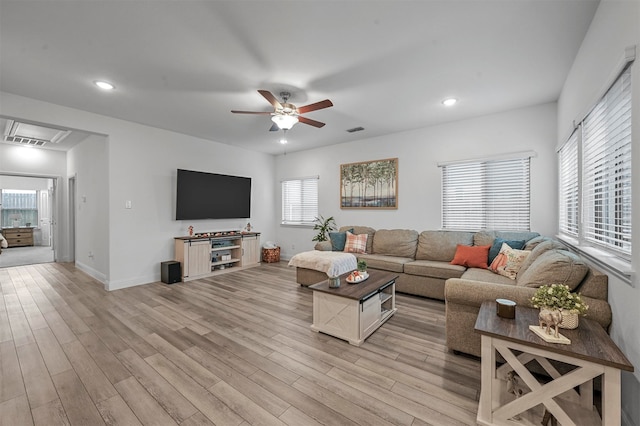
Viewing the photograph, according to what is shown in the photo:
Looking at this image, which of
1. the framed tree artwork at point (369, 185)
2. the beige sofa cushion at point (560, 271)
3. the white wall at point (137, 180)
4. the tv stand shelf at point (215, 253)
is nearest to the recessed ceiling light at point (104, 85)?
the white wall at point (137, 180)

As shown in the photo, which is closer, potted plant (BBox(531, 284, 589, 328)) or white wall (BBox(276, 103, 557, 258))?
potted plant (BBox(531, 284, 589, 328))

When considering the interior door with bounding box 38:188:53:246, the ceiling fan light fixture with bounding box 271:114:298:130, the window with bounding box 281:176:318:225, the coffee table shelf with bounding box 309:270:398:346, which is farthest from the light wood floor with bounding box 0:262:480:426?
the interior door with bounding box 38:188:53:246

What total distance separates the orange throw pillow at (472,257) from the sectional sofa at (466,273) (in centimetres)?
8

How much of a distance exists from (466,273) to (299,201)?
13.7ft

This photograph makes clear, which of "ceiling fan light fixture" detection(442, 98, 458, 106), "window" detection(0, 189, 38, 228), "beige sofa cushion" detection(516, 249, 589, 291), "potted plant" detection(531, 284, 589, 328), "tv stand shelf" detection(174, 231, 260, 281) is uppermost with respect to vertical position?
"ceiling fan light fixture" detection(442, 98, 458, 106)

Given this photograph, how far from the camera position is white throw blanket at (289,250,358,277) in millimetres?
3912

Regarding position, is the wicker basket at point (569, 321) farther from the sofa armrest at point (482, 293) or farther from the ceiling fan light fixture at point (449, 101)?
the ceiling fan light fixture at point (449, 101)

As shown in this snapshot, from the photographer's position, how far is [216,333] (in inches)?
107

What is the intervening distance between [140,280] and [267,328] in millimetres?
3014

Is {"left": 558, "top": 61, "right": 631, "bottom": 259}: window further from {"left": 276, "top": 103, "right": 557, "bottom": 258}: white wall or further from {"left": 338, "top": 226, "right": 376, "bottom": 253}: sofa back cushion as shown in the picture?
{"left": 338, "top": 226, "right": 376, "bottom": 253}: sofa back cushion

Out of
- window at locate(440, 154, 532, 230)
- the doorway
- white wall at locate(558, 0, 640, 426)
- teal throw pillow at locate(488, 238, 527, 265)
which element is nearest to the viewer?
white wall at locate(558, 0, 640, 426)

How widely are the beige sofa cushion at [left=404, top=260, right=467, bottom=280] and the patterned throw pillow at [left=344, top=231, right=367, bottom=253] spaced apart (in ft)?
3.35

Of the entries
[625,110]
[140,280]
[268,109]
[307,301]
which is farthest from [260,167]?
[625,110]

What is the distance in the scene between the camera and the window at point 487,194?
3.90 meters
